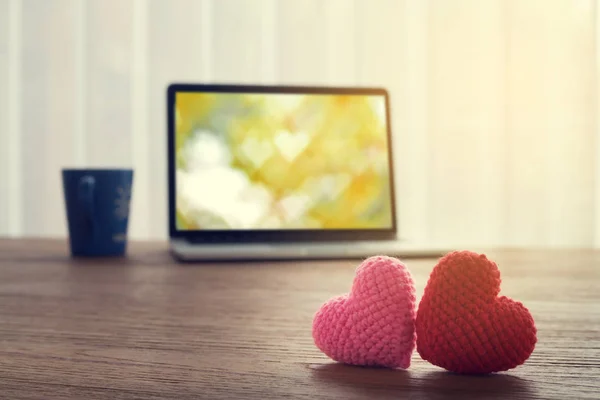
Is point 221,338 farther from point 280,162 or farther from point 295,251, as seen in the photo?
point 280,162

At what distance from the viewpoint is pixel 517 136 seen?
5.88 ft

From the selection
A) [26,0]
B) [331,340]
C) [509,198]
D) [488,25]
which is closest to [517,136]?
[509,198]

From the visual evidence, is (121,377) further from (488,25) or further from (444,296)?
(488,25)

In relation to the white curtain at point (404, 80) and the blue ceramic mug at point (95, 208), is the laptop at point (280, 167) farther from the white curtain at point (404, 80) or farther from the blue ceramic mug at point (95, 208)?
the white curtain at point (404, 80)

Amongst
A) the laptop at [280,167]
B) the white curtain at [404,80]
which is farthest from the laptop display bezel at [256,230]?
the white curtain at [404,80]

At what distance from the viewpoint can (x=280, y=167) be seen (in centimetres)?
114

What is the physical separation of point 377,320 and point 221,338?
13cm

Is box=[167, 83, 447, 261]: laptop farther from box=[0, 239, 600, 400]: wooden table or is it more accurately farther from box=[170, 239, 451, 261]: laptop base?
box=[0, 239, 600, 400]: wooden table

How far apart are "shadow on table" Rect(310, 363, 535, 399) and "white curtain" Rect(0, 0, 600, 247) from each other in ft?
4.80

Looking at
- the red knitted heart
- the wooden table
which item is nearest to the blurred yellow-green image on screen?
the wooden table

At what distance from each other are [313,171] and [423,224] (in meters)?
0.75

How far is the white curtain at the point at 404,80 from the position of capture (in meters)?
1.77

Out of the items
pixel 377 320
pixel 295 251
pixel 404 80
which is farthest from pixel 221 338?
pixel 404 80

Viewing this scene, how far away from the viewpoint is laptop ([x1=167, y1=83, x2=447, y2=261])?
1.11 meters
